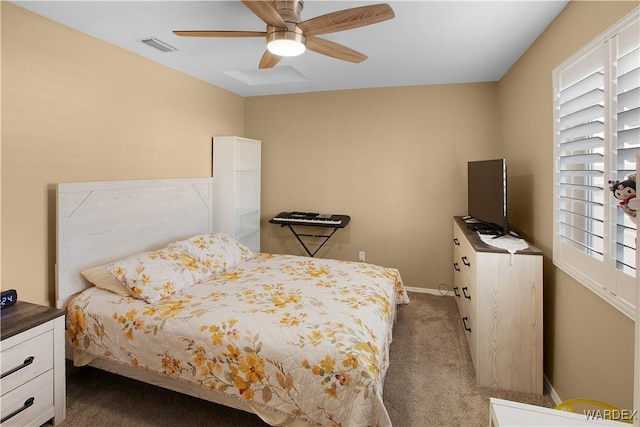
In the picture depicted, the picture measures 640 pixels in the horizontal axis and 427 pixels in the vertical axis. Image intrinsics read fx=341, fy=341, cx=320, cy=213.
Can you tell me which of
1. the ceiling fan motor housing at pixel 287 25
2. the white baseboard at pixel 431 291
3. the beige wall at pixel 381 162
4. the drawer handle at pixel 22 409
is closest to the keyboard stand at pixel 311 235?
the beige wall at pixel 381 162

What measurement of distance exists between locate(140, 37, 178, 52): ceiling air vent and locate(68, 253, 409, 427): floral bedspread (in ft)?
6.34

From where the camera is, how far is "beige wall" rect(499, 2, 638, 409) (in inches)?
62.9

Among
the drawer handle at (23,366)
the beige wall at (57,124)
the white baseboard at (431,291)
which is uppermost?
the beige wall at (57,124)

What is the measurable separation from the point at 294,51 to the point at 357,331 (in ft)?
5.59

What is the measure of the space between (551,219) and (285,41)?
2.08m

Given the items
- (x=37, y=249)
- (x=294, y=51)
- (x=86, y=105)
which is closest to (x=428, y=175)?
(x=294, y=51)

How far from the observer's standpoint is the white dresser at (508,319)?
7.35ft

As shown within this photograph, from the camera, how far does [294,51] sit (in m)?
2.12

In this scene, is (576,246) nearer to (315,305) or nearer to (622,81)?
(622,81)

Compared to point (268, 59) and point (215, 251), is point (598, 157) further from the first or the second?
point (215, 251)

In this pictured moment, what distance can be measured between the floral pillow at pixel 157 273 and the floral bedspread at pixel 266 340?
0.24ft

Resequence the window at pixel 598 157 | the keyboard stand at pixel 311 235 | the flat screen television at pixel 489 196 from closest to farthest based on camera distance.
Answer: the window at pixel 598 157 < the flat screen television at pixel 489 196 < the keyboard stand at pixel 311 235

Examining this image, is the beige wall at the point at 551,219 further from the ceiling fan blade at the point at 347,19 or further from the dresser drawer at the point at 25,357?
the dresser drawer at the point at 25,357

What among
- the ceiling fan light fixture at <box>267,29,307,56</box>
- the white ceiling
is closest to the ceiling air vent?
the white ceiling
